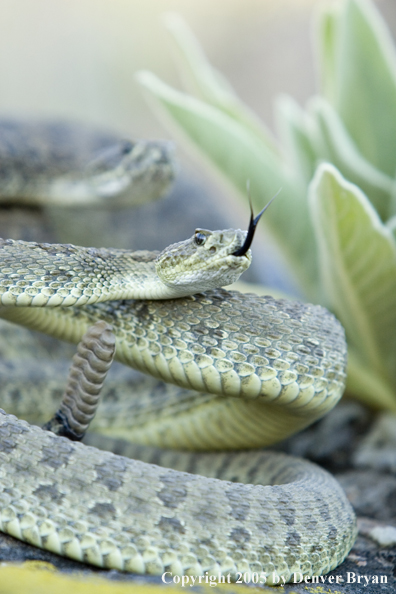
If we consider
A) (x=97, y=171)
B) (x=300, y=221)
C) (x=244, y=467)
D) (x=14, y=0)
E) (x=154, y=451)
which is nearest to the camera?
(x=244, y=467)

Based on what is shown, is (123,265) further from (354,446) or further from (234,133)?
(354,446)

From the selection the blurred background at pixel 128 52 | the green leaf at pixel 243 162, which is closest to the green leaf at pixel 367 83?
the green leaf at pixel 243 162

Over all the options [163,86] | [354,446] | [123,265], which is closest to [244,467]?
[354,446]

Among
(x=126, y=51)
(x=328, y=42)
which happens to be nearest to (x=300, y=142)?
(x=328, y=42)

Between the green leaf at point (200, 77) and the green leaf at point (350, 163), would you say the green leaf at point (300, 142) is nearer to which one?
the green leaf at point (200, 77)

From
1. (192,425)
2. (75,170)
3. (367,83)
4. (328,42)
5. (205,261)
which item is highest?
(328,42)

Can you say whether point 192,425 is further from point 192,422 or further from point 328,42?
point 328,42

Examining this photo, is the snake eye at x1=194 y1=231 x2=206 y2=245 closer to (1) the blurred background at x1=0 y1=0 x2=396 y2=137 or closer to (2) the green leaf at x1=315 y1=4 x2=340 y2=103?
(2) the green leaf at x1=315 y1=4 x2=340 y2=103
